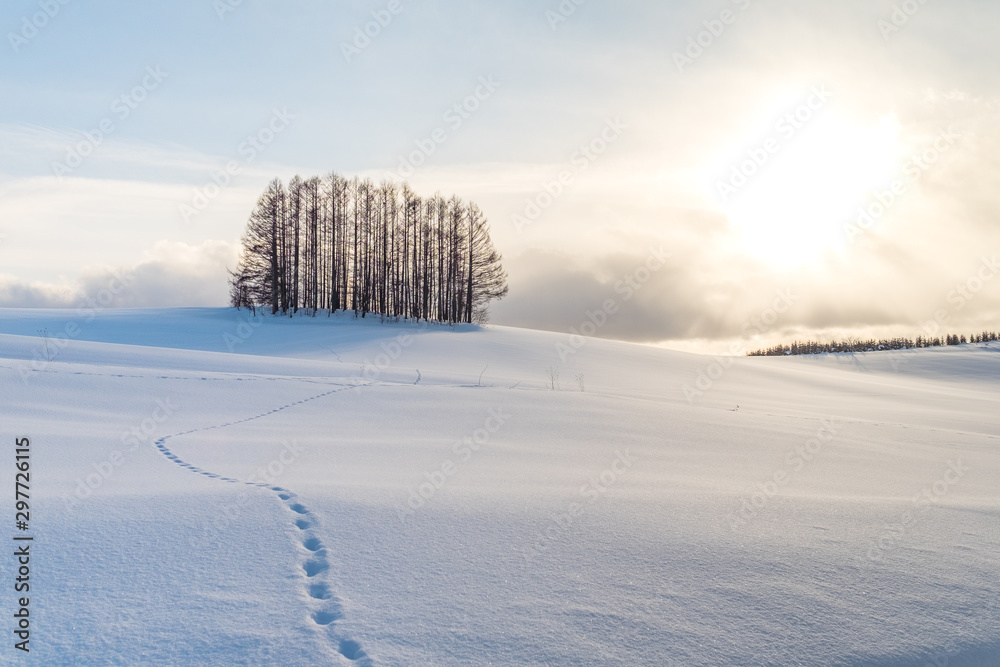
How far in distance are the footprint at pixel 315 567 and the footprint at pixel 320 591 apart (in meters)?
0.11

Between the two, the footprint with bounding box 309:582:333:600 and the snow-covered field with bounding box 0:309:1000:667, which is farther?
the footprint with bounding box 309:582:333:600
